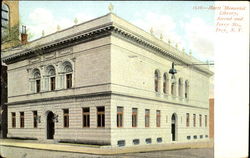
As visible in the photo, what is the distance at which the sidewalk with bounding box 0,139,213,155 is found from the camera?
7449 millimetres

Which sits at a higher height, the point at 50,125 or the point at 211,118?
the point at 211,118

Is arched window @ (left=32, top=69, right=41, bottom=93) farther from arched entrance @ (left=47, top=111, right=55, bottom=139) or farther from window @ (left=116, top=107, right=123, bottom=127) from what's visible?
window @ (left=116, top=107, right=123, bottom=127)

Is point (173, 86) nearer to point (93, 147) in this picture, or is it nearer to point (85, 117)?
point (85, 117)

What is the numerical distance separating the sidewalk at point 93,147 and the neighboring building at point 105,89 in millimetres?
148

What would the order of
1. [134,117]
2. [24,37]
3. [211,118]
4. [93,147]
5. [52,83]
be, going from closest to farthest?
1. [93,147]
2. [134,117]
3. [211,118]
4. [24,37]
5. [52,83]

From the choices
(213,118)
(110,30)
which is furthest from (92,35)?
(213,118)

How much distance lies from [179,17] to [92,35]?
2.19 m

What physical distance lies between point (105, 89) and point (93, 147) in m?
1.45

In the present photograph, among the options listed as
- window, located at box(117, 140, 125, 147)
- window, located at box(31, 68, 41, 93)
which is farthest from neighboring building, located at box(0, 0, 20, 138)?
window, located at box(117, 140, 125, 147)

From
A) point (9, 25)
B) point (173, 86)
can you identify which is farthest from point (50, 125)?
point (173, 86)

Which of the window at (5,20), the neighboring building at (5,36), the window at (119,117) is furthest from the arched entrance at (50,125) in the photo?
the window at (5,20)

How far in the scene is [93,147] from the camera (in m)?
7.49

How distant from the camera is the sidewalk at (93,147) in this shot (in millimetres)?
7449

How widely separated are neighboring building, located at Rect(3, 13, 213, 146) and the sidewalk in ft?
0.48
